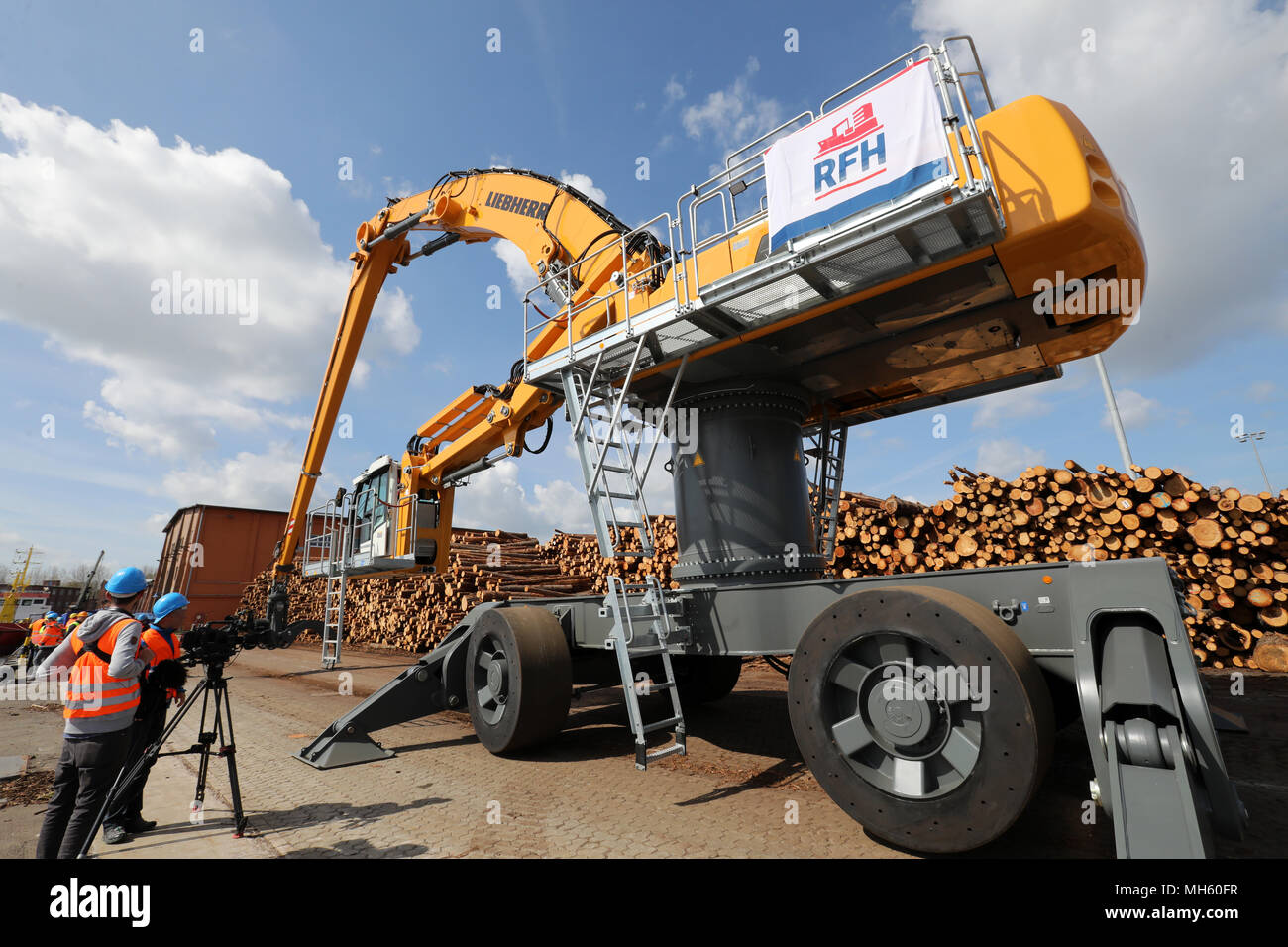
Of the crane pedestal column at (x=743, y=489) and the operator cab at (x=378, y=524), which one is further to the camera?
the operator cab at (x=378, y=524)

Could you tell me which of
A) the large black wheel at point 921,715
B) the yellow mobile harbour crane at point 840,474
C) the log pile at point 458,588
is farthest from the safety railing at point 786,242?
the log pile at point 458,588

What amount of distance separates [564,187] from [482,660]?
5525 mm

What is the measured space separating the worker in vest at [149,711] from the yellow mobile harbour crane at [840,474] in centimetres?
144

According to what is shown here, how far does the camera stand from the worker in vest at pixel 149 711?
4094mm

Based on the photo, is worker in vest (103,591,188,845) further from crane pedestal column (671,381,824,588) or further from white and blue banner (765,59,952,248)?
white and blue banner (765,59,952,248)

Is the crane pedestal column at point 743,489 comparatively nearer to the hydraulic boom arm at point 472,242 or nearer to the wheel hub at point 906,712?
the hydraulic boom arm at point 472,242

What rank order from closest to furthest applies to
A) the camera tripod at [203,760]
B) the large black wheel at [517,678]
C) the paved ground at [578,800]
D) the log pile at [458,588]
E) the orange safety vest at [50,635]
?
1. the camera tripod at [203,760]
2. the paved ground at [578,800]
3. the large black wheel at [517,678]
4. the log pile at [458,588]
5. the orange safety vest at [50,635]

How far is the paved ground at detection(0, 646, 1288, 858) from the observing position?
3.60 meters

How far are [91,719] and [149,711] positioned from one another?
2.71 ft

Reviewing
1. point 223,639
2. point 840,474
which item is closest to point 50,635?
point 223,639

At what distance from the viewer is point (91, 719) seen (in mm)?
3639

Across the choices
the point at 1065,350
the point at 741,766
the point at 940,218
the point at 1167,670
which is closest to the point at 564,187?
the point at 940,218

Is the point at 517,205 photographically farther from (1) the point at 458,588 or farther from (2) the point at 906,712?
(1) the point at 458,588
